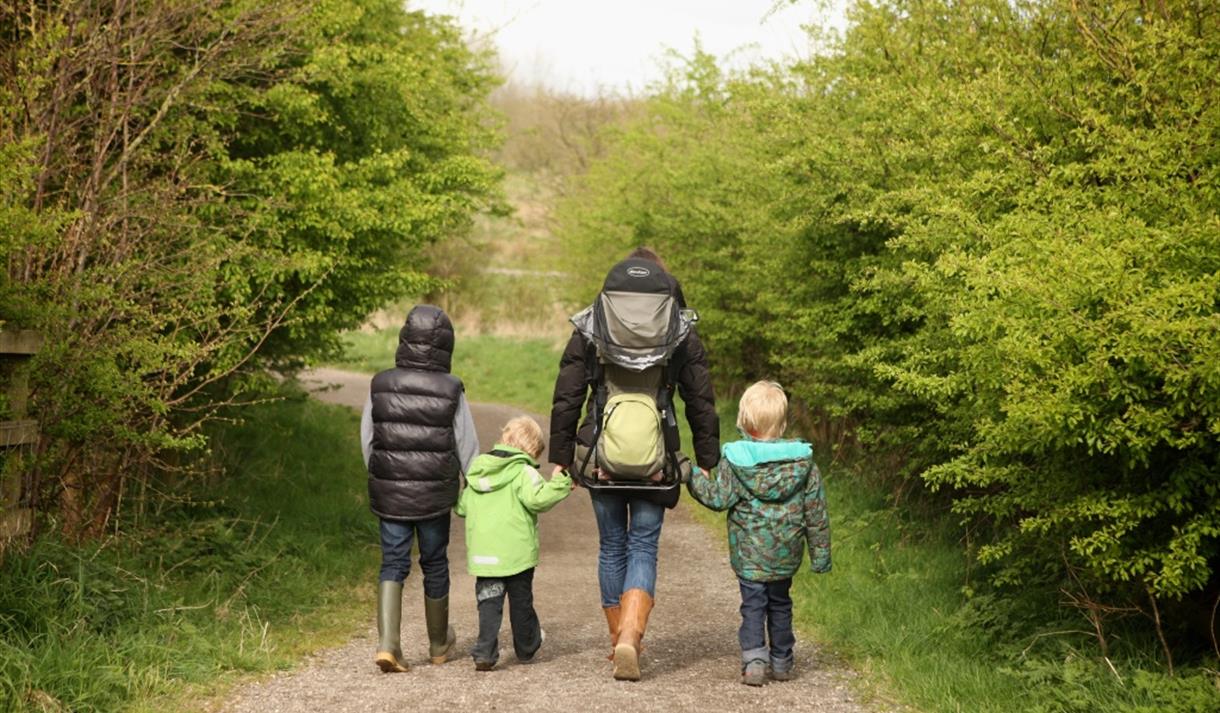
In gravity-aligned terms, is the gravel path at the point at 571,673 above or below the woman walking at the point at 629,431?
below

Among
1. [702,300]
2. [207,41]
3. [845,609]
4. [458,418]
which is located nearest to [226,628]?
[458,418]

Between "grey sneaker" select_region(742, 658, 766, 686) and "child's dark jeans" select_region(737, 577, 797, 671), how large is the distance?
21mm

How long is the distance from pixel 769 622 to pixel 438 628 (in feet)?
6.05

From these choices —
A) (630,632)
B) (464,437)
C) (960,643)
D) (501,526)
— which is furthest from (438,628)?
(960,643)

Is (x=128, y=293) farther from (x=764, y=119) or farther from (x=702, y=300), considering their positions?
(x=702, y=300)

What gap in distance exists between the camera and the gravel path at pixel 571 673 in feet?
20.0

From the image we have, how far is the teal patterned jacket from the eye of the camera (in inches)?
252

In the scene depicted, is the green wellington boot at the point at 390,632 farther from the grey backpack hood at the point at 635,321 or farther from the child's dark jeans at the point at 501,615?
the grey backpack hood at the point at 635,321

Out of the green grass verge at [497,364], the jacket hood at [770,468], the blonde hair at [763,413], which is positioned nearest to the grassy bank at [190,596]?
the jacket hood at [770,468]

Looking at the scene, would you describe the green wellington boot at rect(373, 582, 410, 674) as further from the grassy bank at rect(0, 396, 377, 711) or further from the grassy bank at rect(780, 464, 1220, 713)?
the grassy bank at rect(780, 464, 1220, 713)

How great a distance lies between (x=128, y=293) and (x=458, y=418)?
230cm

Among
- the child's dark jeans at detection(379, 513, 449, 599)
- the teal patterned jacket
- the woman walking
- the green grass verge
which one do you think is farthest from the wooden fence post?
the green grass verge

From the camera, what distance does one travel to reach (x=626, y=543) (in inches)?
267

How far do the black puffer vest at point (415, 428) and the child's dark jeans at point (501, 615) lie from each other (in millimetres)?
506
